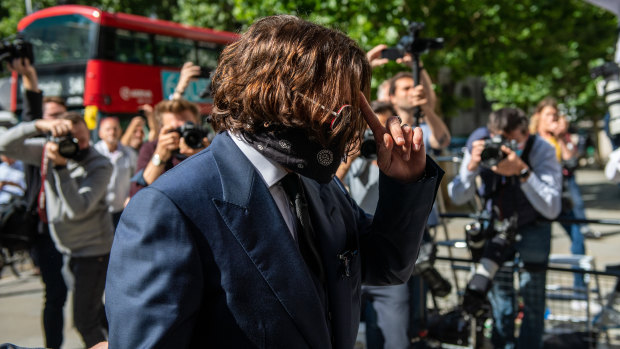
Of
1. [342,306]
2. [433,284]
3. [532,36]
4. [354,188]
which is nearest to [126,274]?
[342,306]

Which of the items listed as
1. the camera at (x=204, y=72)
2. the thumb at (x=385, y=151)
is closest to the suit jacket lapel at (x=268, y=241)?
the thumb at (x=385, y=151)

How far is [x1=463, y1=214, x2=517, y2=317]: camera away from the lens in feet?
11.7

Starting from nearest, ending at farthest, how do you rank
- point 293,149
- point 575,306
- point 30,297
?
point 293,149
point 575,306
point 30,297

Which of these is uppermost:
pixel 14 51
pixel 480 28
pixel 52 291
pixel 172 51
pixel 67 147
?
pixel 480 28

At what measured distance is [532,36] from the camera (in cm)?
1261

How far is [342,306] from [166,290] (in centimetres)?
48

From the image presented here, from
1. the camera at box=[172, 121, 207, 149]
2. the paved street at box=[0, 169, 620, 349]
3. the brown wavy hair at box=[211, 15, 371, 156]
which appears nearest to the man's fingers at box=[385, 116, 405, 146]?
the brown wavy hair at box=[211, 15, 371, 156]

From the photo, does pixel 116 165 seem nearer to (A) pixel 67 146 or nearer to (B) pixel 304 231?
(A) pixel 67 146

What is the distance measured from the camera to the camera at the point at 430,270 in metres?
3.61

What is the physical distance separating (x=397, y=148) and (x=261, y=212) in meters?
0.40

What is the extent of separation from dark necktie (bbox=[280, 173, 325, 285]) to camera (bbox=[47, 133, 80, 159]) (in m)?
2.36

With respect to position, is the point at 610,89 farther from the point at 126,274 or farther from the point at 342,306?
the point at 126,274

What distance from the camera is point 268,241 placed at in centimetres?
132

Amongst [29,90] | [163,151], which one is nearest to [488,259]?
[163,151]
